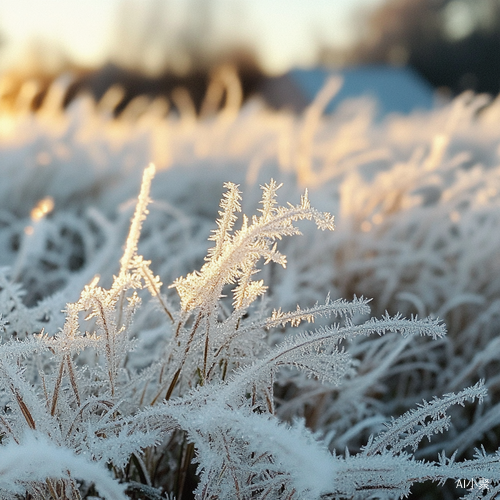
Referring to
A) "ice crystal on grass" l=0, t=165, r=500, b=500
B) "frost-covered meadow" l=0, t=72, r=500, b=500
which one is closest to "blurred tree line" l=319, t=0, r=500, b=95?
"frost-covered meadow" l=0, t=72, r=500, b=500

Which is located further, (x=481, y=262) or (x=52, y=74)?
(x=52, y=74)

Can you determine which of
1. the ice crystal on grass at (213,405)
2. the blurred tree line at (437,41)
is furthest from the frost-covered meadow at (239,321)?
the blurred tree line at (437,41)

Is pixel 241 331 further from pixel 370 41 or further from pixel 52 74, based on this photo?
pixel 370 41

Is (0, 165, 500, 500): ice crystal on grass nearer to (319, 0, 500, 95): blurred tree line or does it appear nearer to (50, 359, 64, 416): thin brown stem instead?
(50, 359, 64, 416): thin brown stem

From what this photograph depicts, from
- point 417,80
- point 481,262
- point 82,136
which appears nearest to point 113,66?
point 417,80

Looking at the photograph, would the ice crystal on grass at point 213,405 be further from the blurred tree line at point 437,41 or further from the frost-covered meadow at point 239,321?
the blurred tree line at point 437,41
